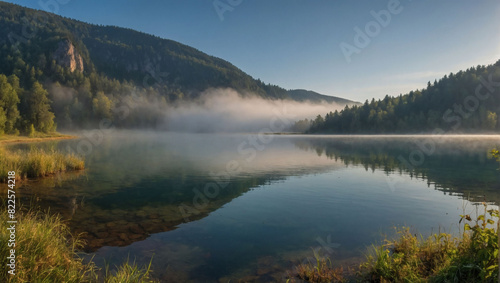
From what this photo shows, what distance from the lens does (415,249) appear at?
1054cm

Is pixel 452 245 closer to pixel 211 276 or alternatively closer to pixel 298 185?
pixel 211 276

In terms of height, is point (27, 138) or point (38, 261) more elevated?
point (27, 138)

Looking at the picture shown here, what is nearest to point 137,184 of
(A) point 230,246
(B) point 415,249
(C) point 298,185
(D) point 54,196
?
(D) point 54,196

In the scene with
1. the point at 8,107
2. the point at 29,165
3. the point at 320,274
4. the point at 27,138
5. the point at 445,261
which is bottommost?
the point at 320,274

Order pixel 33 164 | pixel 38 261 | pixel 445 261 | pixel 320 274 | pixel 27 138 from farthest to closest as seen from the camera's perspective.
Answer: pixel 27 138, pixel 33 164, pixel 320 274, pixel 445 261, pixel 38 261

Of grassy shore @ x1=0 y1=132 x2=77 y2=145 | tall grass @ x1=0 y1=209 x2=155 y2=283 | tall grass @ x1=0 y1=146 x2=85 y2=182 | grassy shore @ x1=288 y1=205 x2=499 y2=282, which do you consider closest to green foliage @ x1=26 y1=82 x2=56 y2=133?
grassy shore @ x1=0 y1=132 x2=77 y2=145

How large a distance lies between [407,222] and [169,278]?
14016mm

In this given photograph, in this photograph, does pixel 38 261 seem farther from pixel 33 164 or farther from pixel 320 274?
pixel 33 164

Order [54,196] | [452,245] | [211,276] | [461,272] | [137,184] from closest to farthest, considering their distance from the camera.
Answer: [461,272] → [452,245] → [211,276] → [54,196] → [137,184]

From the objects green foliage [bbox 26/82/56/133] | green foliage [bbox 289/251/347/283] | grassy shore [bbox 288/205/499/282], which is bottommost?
green foliage [bbox 289/251/347/283]

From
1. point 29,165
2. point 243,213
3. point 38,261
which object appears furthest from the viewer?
point 29,165

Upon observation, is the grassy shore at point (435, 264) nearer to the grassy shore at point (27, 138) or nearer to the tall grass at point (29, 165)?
the tall grass at point (29, 165)

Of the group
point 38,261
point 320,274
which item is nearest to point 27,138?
point 38,261

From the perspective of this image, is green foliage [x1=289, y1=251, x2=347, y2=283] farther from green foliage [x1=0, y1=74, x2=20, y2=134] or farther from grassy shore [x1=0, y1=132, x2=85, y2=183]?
green foliage [x1=0, y1=74, x2=20, y2=134]
